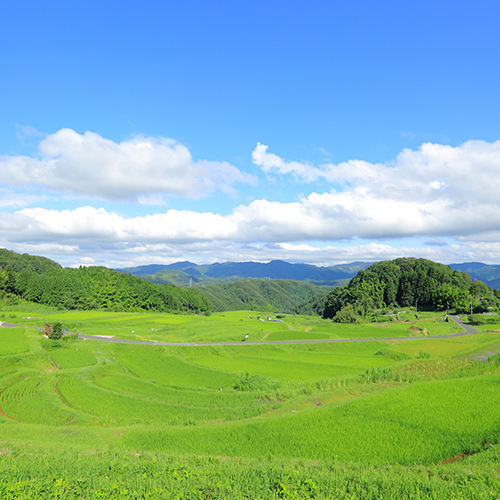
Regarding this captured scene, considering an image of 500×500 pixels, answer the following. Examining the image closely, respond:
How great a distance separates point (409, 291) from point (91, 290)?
Result: 12551 centimetres

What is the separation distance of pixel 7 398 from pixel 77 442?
15099 mm

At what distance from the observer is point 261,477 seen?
12.1 m

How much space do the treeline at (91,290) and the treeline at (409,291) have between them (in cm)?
6877

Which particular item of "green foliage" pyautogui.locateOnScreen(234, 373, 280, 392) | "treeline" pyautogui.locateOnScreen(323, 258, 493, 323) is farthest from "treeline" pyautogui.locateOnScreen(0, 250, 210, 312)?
"green foliage" pyautogui.locateOnScreen(234, 373, 280, 392)

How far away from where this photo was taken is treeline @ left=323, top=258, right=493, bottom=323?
344 ft

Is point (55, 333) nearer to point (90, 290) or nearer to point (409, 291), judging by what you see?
point (90, 290)

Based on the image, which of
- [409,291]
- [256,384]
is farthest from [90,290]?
[409,291]

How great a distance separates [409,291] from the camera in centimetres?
12788

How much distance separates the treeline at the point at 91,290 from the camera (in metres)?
110

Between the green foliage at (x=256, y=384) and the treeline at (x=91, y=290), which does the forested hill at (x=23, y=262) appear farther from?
the green foliage at (x=256, y=384)

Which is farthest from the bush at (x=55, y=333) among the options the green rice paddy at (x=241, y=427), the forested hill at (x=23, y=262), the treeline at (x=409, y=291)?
the forested hill at (x=23, y=262)

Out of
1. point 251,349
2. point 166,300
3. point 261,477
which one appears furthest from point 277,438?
point 166,300

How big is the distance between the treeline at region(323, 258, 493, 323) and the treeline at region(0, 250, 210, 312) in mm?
68772

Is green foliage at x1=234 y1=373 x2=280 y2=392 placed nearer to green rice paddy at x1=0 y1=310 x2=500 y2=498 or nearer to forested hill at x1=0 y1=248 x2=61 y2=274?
green rice paddy at x1=0 y1=310 x2=500 y2=498
